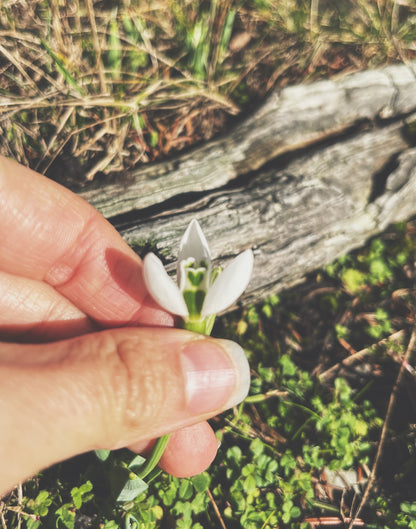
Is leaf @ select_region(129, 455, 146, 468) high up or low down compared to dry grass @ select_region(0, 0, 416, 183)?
down

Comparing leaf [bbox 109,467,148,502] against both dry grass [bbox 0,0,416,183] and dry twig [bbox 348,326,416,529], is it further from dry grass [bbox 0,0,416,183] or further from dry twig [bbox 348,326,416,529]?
dry grass [bbox 0,0,416,183]

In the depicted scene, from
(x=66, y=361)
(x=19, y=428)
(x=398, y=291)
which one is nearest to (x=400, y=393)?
(x=398, y=291)

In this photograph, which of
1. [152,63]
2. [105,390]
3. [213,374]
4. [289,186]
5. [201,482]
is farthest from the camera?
[152,63]

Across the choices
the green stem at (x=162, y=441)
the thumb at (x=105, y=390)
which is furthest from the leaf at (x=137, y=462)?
the thumb at (x=105, y=390)

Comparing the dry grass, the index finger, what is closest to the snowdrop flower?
the index finger

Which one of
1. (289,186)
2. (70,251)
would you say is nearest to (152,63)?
(289,186)

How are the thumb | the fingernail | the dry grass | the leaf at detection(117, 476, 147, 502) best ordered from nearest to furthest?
the thumb
the fingernail
the leaf at detection(117, 476, 147, 502)
the dry grass

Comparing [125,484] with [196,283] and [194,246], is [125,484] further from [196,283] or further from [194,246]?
[194,246]
